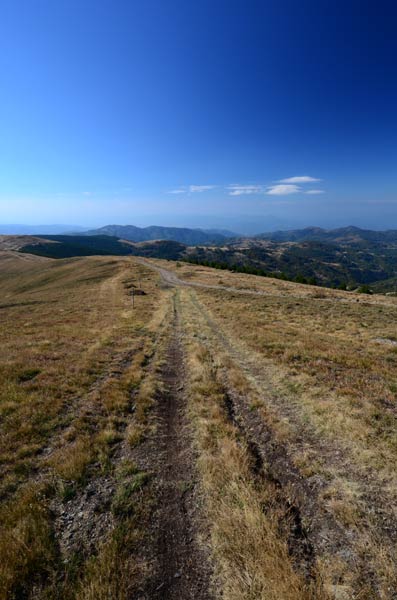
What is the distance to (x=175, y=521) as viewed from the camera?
5.73 meters

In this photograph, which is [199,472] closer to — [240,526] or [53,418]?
[240,526]

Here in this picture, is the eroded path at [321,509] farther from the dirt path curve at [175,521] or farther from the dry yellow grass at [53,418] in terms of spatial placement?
the dry yellow grass at [53,418]

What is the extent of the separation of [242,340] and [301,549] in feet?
47.6

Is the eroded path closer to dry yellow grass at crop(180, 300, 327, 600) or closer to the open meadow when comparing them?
the open meadow

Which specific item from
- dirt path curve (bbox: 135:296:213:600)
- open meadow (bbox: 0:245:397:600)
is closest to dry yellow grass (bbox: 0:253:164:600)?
open meadow (bbox: 0:245:397:600)

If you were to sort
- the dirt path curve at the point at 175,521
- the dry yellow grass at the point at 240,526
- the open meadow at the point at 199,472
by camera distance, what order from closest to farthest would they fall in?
1. the dry yellow grass at the point at 240,526
2. the dirt path curve at the point at 175,521
3. the open meadow at the point at 199,472

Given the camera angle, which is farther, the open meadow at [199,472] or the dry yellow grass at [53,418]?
the dry yellow grass at [53,418]

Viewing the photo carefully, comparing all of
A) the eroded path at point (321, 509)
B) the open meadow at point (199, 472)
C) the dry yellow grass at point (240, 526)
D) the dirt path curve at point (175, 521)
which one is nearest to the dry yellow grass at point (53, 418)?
the open meadow at point (199, 472)

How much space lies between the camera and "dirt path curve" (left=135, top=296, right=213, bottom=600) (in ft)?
14.5

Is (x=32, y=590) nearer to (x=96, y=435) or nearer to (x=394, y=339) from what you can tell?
(x=96, y=435)

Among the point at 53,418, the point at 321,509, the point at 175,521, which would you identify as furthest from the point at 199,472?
the point at 53,418

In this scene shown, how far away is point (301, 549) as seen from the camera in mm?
4996

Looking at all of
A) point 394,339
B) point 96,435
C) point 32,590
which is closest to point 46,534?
point 32,590

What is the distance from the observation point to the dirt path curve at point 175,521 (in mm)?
4418
